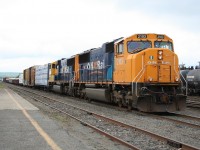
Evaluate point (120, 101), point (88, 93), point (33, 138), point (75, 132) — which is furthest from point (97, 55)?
point (33, 138)

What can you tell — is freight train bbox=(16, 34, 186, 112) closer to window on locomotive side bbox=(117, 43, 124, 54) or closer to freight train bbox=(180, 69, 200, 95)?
window on locomotive side bbox=(117, 43, 124, 54)

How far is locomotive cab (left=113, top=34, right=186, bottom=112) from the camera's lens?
15617 mm

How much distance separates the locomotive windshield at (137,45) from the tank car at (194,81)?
48.3 feet

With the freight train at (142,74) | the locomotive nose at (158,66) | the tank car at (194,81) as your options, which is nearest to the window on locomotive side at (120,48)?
the freight train at (142,74)

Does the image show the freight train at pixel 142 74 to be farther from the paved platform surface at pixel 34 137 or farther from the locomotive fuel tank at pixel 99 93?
the paved platform surface at pixel 34 137

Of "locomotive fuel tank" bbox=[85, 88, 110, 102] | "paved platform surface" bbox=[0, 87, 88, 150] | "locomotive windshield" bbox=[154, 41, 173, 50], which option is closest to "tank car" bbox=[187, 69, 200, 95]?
"locomotive fuel tank" bbox=[85, 88, 110, 102]

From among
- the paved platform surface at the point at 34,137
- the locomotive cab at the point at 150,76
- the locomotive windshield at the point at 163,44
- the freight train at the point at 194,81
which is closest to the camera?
the paved platform surface at the point at 34,137

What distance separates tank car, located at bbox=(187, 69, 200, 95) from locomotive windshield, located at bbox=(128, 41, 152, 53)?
48.3ft

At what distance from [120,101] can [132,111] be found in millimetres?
1484

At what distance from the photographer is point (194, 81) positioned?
31.4m

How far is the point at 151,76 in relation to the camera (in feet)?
52.4

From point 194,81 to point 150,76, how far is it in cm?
1655

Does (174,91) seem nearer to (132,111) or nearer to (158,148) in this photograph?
(132,111)

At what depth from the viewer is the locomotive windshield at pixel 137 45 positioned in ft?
55.6
